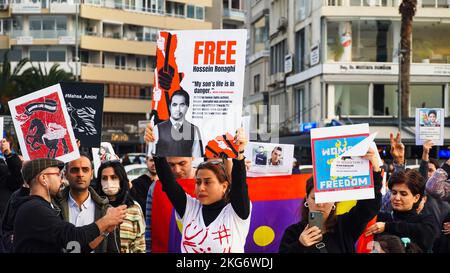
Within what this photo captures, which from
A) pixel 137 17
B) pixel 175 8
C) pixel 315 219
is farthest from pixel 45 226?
pixel 175 8

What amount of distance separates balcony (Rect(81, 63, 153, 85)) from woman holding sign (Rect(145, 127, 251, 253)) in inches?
2568

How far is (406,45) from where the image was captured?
4316 cm

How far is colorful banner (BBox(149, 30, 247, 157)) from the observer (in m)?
7.82

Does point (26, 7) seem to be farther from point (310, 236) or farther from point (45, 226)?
point (310, 236)

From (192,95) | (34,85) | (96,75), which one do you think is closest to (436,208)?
(192,95)

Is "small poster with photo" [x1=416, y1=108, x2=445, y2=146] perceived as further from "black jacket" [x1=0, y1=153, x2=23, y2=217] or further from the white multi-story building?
the white multi-story building

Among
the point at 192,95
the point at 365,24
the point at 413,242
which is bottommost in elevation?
the point at 413,242

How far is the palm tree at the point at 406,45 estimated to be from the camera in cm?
4297

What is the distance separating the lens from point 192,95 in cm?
809

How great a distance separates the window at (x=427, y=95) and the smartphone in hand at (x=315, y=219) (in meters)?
41.6

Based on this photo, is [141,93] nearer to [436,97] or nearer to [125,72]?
[125,72]

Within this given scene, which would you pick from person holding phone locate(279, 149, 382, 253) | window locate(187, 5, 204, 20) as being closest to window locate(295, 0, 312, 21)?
window locate(187, 5, 204, 20)

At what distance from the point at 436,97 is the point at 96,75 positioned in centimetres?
3226
